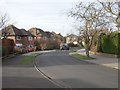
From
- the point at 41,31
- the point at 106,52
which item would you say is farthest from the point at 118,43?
the point at 41,31

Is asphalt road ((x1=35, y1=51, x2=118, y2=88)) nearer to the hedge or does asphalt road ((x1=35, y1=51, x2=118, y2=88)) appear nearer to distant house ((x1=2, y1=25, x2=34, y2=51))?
the hedge

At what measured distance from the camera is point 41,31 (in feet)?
447

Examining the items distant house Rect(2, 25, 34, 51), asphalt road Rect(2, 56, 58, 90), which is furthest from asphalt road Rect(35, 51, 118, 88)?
distant house Rect(2, 25, 34, 51)

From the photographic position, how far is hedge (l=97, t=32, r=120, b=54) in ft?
126

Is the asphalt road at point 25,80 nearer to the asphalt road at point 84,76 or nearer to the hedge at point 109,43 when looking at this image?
the asphalt road at point 84,76

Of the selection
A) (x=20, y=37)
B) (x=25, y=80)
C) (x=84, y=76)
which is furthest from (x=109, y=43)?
(x=20, y=37)

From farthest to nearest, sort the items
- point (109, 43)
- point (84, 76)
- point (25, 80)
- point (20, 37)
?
point (20, 37) < point (109, 43) < point (84, 76) < point (25, 80)

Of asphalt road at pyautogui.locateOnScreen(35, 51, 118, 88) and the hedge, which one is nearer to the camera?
asphalt road at pyautogui.locateOnScreen(35, 51, 118, 88)

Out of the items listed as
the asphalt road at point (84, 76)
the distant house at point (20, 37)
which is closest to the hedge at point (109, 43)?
the asphalt road at point (84, 76)

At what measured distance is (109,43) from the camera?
42.1 m

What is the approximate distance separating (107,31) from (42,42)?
47669 mm

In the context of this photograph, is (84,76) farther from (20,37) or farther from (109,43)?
(20,37)

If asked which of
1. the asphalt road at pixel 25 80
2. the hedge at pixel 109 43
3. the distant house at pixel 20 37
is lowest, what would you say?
the asphalt road at pixel 25 80

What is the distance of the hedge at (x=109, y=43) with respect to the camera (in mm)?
38500
